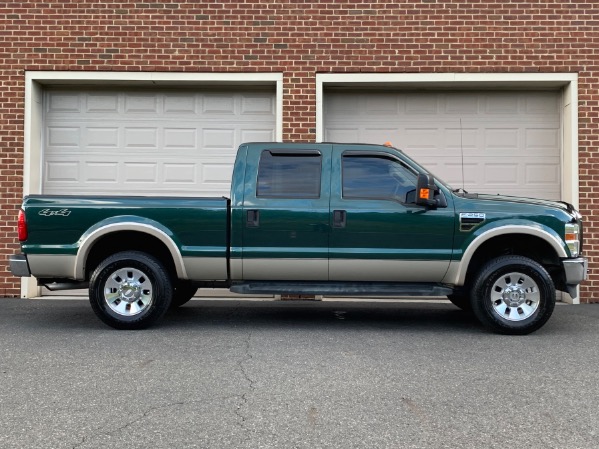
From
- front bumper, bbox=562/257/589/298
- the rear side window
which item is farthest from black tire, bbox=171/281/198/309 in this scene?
front bumper, bbox=562/257/589/298

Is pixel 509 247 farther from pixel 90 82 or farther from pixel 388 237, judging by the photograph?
pixel 90 82

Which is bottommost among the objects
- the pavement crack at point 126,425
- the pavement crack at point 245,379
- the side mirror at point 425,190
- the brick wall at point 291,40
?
the pavement crack at point 126,425

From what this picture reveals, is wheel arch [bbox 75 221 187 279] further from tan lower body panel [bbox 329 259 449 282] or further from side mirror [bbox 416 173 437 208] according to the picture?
side mirror [bbox 416 173 437 208]

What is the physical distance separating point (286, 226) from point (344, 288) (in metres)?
→ 0.95

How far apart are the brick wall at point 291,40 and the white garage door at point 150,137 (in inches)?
19.4

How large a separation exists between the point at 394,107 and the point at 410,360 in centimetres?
567

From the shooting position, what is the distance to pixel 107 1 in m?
9.88

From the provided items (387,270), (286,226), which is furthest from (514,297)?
(286,226)

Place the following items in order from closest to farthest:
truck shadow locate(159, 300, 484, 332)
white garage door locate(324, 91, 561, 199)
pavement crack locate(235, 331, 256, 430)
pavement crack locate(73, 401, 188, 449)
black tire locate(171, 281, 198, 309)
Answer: pavement crack locate(73, 401, 188, 449), pavement crack locate(235, 331, 256, 430), truck shadow locate(159, 300, 484, 332), black tire locate(171, 281, 198, 309), white garage door locate(324, 91, 561, 199)

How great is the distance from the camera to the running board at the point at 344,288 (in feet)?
22.1

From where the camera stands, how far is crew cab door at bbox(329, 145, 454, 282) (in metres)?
6.71

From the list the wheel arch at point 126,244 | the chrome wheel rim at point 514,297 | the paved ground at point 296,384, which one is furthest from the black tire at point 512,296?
the wheel arch at point 126,244

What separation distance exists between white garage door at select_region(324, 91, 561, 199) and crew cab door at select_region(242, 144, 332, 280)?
3435 millimetres

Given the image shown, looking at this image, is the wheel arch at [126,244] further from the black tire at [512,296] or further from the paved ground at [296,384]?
the black tire at [512,296]
